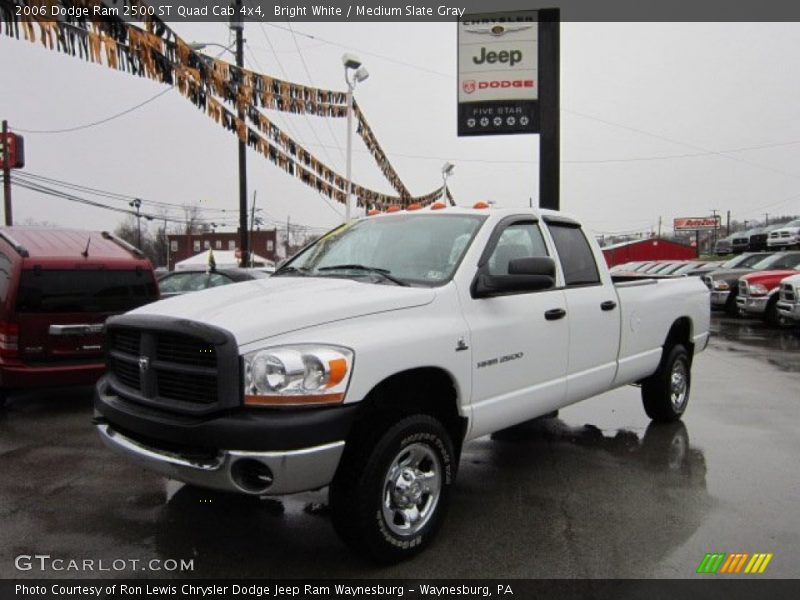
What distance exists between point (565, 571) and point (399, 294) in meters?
1.66

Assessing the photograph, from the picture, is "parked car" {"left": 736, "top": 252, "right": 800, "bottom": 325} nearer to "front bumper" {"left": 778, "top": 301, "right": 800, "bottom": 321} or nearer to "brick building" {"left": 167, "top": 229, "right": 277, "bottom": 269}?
"front bumper" {"left": 778, "top": 301, "right": 800, "bottom": 321}

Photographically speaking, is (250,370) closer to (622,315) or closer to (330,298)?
(330,298)

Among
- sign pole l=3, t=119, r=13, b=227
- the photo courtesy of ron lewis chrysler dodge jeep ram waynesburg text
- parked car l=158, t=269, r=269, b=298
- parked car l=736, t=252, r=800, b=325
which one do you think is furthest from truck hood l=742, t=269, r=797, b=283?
Result: sign pole l=3, t=119, r=13, b=227

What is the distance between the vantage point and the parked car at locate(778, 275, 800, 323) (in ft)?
42.2

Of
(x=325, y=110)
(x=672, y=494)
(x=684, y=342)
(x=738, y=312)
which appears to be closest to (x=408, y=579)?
(x=672, y=494)

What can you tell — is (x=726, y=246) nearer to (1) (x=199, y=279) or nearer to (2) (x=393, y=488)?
(1) (x=199, y=279)

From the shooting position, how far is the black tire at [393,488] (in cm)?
308

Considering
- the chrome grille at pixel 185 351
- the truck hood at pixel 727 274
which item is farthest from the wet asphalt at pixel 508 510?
the truck hood at pixel 727 274

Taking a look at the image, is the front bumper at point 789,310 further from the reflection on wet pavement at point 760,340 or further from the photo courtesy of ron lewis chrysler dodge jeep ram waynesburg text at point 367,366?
the photo courtesy of ron lewis chrysler dodge jeep ram waynesburg text at point 367,366

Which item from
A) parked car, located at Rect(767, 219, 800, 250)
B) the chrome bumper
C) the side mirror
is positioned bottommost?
the chrome bumper

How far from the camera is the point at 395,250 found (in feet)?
13.9

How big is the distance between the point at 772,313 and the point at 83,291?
1454 cm

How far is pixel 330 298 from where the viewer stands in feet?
11.1

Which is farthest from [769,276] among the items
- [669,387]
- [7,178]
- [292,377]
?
[7,178]
